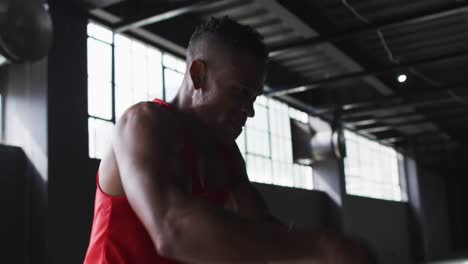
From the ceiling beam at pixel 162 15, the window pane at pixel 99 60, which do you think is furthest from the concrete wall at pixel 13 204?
the ceiling beam at pixel 162 15

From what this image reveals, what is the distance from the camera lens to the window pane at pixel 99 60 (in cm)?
665

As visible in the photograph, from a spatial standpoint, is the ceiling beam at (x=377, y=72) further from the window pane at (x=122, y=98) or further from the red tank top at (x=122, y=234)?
the red tank top at (x=122, y=234)

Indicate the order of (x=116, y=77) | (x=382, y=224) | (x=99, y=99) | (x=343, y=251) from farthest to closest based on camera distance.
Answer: (x=382, y=224)
(x=116, y=77)
(x=99, y=99)
(x=343, y=251)

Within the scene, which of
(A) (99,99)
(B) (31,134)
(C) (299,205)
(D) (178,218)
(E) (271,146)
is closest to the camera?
(D) (178,218)

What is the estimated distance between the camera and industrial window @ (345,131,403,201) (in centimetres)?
1396

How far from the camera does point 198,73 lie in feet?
3.38

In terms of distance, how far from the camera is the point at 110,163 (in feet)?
3.32

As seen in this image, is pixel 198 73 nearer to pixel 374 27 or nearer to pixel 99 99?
pixel 99 99

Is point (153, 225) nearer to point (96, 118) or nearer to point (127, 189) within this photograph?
point (127, 189)

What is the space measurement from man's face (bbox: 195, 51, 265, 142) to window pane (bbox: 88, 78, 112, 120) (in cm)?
557

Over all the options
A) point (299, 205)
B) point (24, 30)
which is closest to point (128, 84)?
point (24, 30)

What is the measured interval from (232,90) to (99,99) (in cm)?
585

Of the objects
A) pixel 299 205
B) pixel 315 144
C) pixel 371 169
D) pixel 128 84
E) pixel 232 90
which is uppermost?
pixel 128 84

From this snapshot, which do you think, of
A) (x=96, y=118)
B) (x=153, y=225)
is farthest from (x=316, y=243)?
(x=96, y=118)
